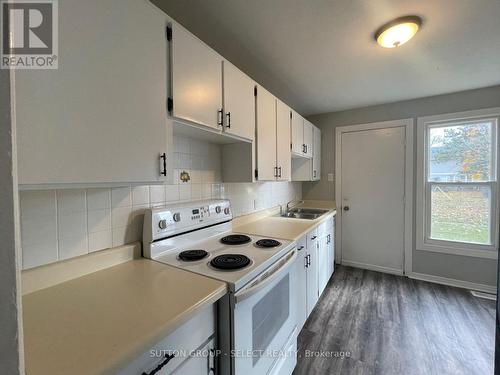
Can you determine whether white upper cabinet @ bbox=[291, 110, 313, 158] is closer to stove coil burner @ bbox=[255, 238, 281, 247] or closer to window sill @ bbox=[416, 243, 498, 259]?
stove coil burner @ bbox=[255, 238, 281, 247]

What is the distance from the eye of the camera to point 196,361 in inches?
32.4

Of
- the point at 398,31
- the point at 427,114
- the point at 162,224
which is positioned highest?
the point at 398,31

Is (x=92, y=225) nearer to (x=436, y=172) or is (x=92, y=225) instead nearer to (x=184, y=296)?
(x=184, y=296)

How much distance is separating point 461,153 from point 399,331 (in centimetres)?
222

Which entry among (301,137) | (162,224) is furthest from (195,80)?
(301,137)

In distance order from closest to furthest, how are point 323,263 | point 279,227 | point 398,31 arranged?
point 398,31 < point 279,227 < point 323,263

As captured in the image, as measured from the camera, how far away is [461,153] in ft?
8.71

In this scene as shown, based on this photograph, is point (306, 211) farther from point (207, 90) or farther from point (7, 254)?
point (7, 254)

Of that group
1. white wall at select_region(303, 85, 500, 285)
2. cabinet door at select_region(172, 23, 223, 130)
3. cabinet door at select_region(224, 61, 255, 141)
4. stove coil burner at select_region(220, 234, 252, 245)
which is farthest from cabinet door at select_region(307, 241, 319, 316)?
white wall at select_region(303, 85, 500, 285)

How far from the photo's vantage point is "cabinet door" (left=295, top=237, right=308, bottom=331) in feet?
5.74

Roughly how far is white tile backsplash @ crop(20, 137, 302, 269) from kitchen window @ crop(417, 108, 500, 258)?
109 inches

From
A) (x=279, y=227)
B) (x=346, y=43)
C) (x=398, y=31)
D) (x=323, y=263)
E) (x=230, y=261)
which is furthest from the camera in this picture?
(x=323, y=263)

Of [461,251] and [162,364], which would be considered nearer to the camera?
[162,364]

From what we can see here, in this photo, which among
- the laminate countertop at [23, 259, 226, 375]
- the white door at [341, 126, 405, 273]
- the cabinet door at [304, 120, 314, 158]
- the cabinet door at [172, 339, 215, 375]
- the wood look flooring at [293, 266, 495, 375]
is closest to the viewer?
the laminate countertop at [23, 259, 226, 375]
